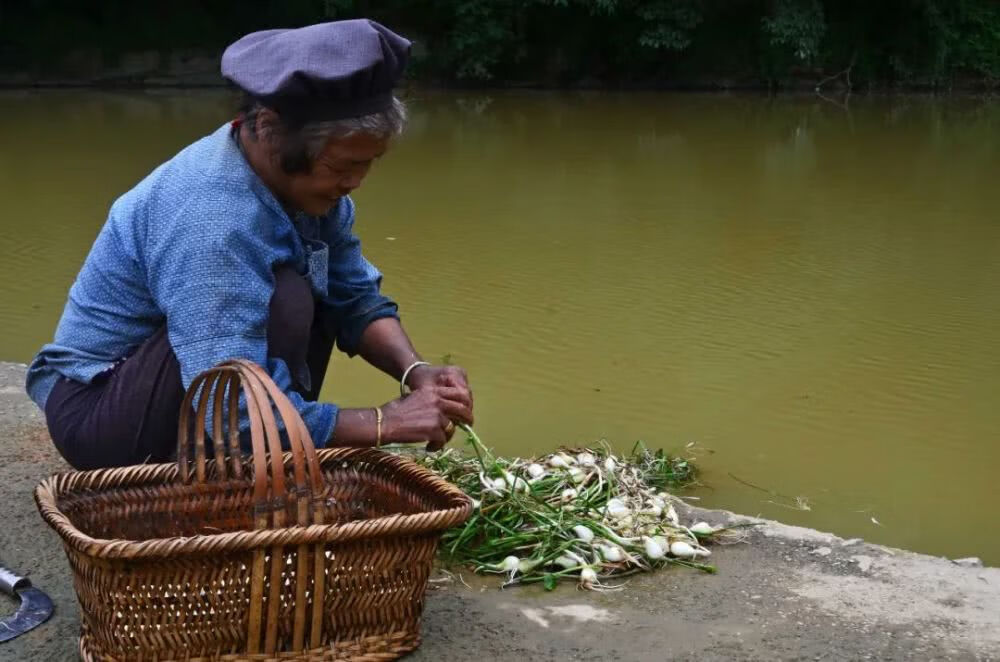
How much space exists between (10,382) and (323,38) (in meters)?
2.00

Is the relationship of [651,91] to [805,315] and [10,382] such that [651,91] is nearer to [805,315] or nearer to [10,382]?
[805,315]

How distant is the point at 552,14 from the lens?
1736 cm

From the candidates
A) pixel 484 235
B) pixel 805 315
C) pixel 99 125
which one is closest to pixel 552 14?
pixel 99 125

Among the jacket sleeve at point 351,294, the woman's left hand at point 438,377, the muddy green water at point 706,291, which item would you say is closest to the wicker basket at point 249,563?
the woman's left hand at point 438,377

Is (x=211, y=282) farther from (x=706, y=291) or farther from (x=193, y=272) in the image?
(x=706, y=291)

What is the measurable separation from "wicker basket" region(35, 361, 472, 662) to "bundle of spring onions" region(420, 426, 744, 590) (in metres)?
0.37

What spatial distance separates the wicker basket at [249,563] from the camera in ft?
5.80

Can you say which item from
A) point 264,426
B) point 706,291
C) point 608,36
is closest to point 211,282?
point 264,426

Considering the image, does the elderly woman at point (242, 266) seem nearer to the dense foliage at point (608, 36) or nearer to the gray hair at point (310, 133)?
the gray hair at point (310, 133)

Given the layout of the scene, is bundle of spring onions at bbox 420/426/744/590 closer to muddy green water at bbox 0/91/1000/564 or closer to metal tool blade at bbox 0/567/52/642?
muddy green water at bbox 0/91/1000/564

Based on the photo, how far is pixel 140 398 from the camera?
7.12 ft

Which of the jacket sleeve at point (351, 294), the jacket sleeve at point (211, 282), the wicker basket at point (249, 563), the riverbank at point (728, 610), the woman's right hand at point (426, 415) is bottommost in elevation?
the riverbank at point (728, 610)

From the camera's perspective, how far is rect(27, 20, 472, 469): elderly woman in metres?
2.01

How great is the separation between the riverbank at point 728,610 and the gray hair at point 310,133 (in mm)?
801
